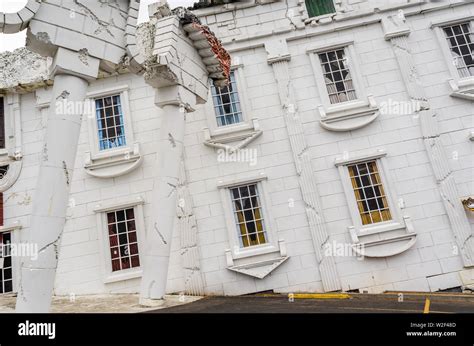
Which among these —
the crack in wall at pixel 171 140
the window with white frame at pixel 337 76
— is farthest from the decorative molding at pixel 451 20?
the crack in wall at pixel 171 140

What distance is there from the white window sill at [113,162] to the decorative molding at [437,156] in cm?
907

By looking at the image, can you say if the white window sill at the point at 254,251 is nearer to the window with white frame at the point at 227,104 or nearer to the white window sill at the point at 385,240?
the white window sill at the point at 385,240

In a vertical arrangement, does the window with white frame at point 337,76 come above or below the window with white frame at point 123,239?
above

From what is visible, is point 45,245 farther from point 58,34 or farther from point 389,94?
point 389,94

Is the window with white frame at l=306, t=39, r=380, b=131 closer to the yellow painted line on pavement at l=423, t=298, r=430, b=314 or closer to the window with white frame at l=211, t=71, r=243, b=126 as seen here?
the window with white frame at l=211, t=71, r=243, b=126

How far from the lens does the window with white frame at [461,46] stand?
447 inches

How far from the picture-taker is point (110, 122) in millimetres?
11641

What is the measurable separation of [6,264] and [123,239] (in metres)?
3.82

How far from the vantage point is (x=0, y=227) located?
10766 mm

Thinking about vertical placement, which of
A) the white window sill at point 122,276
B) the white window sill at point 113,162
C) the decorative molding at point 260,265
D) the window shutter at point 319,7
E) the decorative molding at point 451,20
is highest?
the window shutter at point 319,7

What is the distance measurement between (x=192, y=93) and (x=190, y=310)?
5523mm

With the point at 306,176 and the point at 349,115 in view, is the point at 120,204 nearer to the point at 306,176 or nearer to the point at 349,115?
the point at 306,176
